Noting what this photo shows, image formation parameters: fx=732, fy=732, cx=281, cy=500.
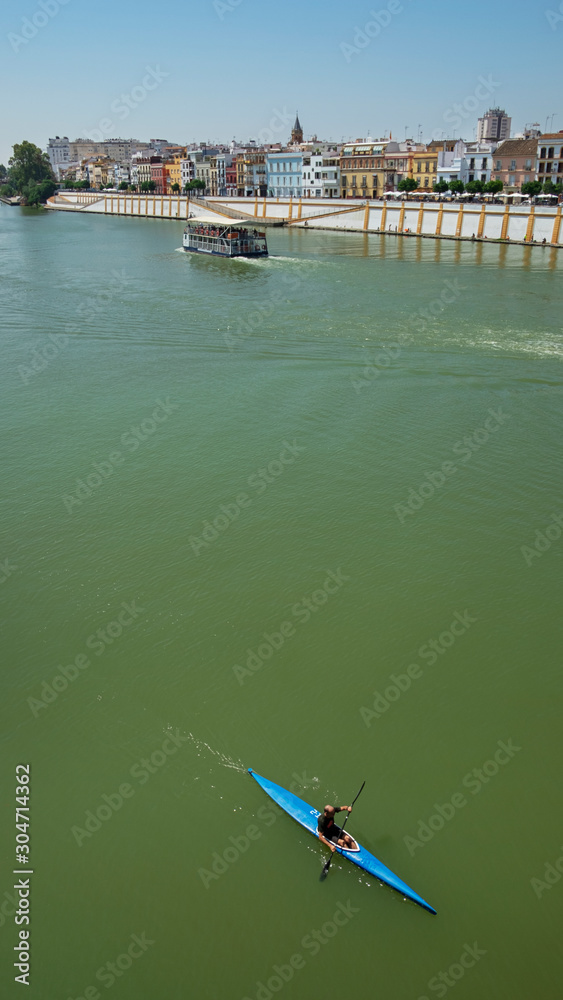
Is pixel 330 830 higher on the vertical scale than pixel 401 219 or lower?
lower

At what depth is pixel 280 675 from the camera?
7953 millimetres

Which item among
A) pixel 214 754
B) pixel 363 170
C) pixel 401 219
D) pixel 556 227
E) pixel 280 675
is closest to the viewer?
pixel 214 754

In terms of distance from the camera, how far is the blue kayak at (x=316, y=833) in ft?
18.6

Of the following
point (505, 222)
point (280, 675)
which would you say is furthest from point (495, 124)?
point (280, 675)

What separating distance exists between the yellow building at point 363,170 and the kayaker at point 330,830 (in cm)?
6097

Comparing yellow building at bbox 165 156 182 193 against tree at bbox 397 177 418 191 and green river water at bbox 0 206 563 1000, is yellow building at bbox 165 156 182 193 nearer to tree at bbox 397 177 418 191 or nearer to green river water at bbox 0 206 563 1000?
tree at bbox 397 177 418 191

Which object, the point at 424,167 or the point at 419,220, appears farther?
the point at 424,167

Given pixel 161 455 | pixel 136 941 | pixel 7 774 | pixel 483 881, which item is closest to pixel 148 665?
pixel 7 774

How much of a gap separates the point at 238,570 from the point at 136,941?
4.84 metres

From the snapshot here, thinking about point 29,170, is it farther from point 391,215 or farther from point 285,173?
point 391,215

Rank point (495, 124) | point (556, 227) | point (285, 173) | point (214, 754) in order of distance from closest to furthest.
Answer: point (214, 754), point (556, 227), point (285, 173), point (495, 124)

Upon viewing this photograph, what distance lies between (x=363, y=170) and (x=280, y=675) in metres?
60.5

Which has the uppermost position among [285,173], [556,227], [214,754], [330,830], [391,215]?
[285,173]

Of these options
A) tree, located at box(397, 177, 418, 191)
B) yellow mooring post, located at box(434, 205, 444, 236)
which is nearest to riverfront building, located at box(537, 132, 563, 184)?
tree, located at box(397, 177, 418, 191)
